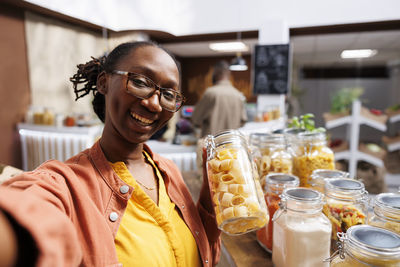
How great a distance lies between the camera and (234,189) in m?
0.67

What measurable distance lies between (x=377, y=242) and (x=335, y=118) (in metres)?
4.02

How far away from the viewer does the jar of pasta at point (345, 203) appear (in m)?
0.78

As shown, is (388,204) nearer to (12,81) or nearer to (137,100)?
(137,100)

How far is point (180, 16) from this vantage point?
17.6 ft

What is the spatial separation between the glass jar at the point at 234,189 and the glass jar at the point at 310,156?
45 cm

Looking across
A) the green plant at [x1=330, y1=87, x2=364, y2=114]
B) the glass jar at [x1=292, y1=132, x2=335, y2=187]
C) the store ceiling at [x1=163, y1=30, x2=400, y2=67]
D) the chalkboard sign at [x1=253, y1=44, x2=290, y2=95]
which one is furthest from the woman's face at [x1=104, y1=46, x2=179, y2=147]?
the store ceiling at [x1=163, y1=30, x2=400, y2=67]

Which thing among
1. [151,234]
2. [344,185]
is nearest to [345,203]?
[344,185]

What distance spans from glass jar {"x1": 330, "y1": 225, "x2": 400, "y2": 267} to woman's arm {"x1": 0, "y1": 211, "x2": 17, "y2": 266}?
59 centimetres

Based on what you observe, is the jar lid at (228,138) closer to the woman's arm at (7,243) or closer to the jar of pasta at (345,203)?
the jar of pasta at (345,203)

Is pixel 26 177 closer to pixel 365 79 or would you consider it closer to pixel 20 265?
pixel 20 265

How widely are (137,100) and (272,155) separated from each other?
65cm

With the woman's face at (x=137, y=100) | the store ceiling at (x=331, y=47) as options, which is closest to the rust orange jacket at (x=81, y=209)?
the woman's face at (x=137, y=100)

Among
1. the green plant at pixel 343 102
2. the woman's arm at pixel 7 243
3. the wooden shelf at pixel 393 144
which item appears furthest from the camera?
the wooden shelf at pixel 393 144

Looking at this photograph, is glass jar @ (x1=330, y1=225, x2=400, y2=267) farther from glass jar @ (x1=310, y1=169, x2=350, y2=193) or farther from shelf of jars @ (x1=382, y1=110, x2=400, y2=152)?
shelf of jars @ (x1=382, y1=110, x2=400, y2=152)
